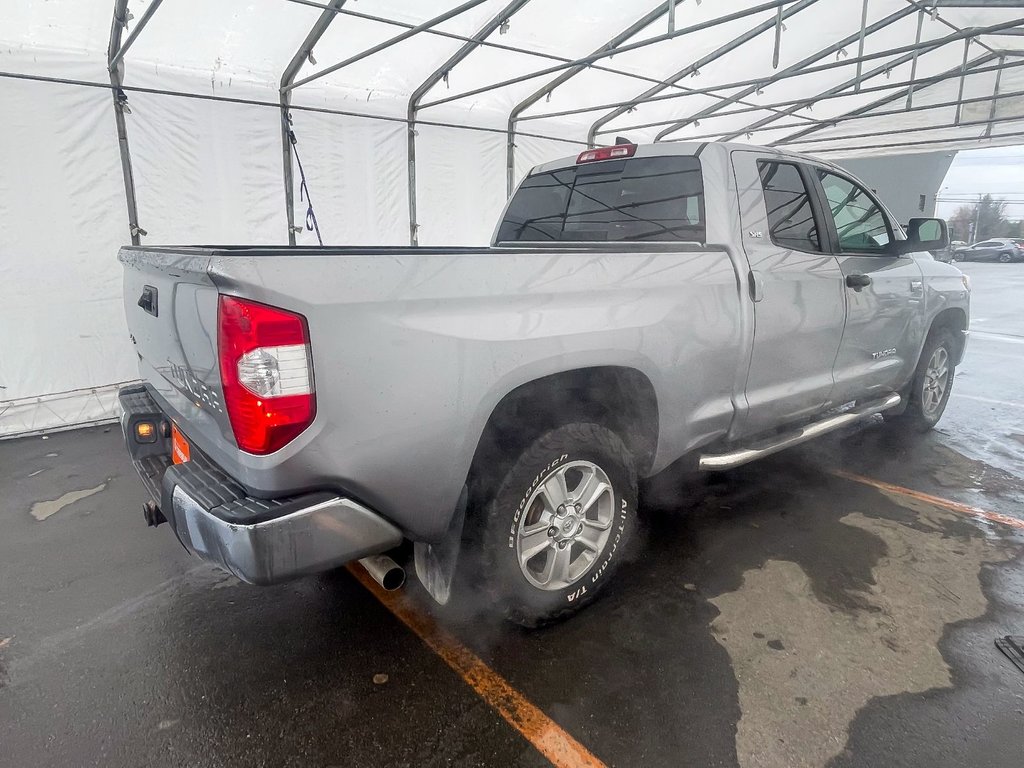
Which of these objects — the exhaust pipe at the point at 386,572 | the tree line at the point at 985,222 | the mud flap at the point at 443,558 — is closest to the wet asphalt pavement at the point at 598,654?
the mud flap at the point at 443,558

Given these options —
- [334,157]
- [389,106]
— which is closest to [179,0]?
[334,157]

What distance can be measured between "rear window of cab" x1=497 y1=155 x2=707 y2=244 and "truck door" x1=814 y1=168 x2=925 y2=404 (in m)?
1.03

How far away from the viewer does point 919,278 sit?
163 inches

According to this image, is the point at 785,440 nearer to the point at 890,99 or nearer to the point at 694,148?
the point at 694,148

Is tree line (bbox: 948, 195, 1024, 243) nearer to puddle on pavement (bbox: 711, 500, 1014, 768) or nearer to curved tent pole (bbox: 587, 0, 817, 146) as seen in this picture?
curved tent pole (bbox: 587, 0, 817, 146)

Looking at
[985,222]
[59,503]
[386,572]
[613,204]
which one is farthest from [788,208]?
[985,222]

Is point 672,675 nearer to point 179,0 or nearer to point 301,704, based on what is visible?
point 301,704

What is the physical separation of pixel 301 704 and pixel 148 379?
1490 millimetres

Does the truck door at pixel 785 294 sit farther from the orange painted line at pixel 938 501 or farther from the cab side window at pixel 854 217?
the orange painted line at pixel 938 501

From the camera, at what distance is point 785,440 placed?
327cm

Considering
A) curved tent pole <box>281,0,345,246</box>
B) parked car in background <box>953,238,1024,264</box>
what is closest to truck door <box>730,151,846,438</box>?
curved tent pole <box>281,0,345,246</box>

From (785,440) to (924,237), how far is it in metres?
1.79

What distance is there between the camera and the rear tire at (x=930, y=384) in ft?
15.0

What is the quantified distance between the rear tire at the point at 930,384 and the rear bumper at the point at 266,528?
436cm
